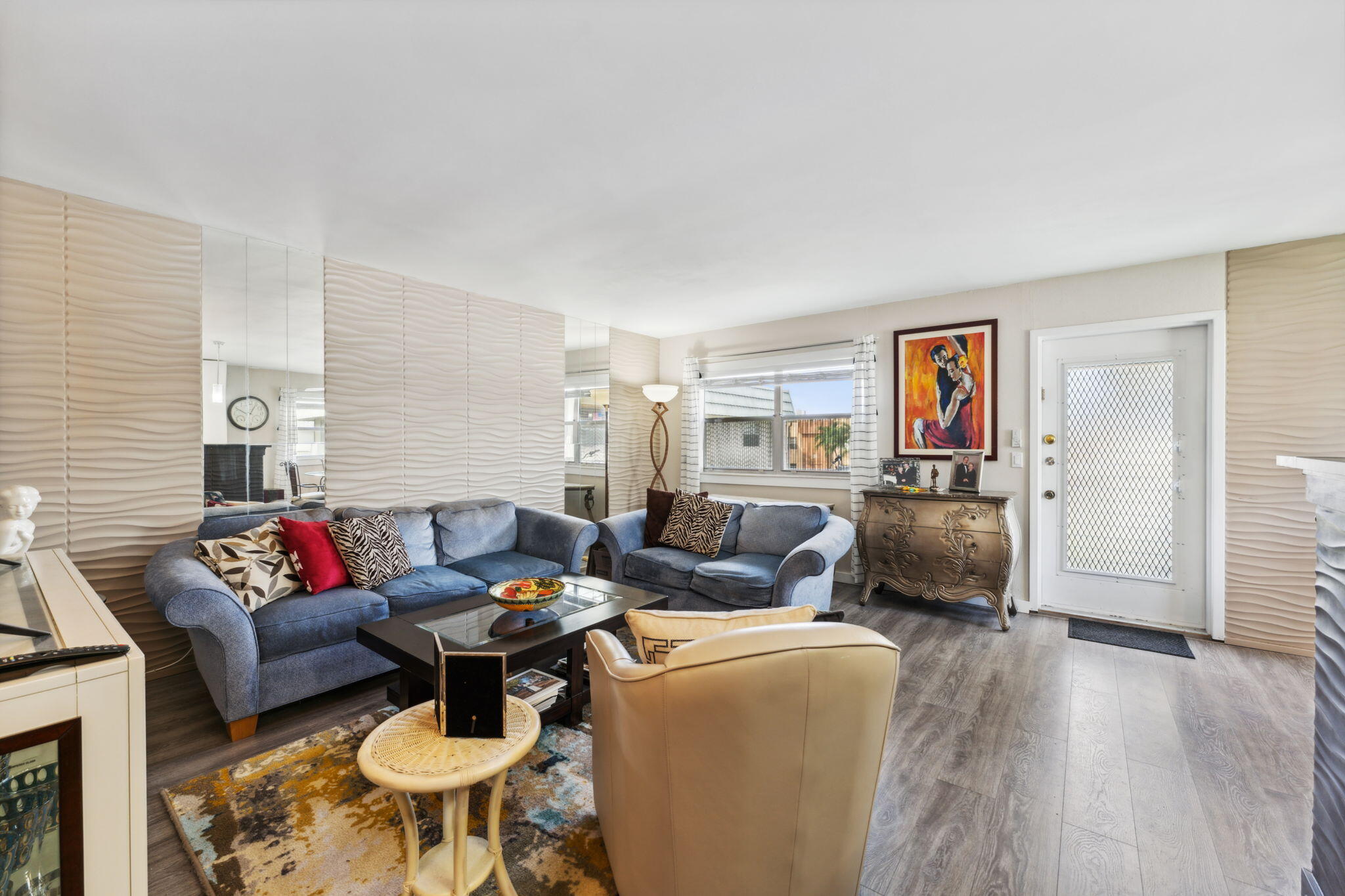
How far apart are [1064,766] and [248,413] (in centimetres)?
438

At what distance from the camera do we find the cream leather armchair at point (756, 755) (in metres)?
1.13

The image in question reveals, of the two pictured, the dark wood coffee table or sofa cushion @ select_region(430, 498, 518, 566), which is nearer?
the dark wood coffee table

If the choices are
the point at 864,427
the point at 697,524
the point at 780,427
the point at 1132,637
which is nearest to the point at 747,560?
the point at 697,524

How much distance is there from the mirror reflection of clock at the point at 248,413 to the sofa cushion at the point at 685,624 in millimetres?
2955

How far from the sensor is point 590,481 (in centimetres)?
532

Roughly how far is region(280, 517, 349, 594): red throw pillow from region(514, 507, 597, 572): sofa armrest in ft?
4.13

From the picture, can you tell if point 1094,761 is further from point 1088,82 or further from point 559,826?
point 1088,82

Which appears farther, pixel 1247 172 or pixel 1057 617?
pixel 1057 617

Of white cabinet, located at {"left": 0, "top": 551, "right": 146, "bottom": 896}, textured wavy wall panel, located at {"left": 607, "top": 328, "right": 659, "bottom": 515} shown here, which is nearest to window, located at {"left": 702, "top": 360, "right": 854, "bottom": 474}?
textured wavy wall panel, located at {"left": 607, "top": 328, "right": 659, "bottom": 515}

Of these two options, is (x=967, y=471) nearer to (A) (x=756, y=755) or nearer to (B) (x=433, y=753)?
(A) (x=756, y=755)

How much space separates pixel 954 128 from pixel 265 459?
3.90 meters

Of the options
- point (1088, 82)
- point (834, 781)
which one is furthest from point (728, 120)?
point (834, 781)

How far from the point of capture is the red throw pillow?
9.34 ft

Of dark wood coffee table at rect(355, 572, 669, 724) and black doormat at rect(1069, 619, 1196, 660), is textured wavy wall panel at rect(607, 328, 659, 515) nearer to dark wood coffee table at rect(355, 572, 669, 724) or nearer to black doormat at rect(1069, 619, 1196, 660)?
dark wood coffee table at rect(355, 572, 669, 724)
